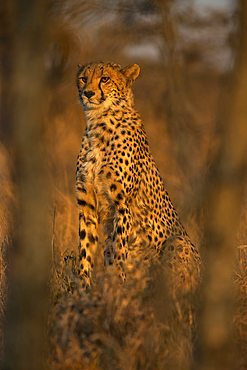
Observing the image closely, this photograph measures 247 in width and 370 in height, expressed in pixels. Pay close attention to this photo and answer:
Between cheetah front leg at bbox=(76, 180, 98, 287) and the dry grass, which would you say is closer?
the dry grass

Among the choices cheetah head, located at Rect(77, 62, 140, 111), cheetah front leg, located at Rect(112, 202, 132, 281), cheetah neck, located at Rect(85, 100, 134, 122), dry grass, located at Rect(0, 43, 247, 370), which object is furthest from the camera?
cheetah neck, located at Rect(85, 100, 134, 122)

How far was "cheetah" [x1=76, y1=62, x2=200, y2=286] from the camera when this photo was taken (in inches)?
126

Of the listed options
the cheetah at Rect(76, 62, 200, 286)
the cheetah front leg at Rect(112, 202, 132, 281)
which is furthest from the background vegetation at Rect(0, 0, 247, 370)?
the cheetah at Rect(76, 62, 200, 286)

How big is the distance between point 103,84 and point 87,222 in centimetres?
97

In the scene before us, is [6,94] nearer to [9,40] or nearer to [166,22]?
[9,40]

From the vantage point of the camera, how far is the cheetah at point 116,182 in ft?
10.5

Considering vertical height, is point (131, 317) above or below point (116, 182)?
below

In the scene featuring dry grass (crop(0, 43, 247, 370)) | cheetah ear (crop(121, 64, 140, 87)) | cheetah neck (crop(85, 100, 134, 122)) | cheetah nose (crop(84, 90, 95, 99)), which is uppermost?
cheetah ear (crop(121, 64, 140, 87))

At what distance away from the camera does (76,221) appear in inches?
174

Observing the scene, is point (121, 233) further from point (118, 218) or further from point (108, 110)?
point (108, 110)

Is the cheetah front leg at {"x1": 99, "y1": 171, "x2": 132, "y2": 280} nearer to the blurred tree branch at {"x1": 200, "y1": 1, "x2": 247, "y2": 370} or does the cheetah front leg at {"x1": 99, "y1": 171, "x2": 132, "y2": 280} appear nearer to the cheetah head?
the cheetah head

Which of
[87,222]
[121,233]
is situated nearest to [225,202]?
[121,233]

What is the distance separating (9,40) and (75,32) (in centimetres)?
23

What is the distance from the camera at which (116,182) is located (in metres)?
3.20
